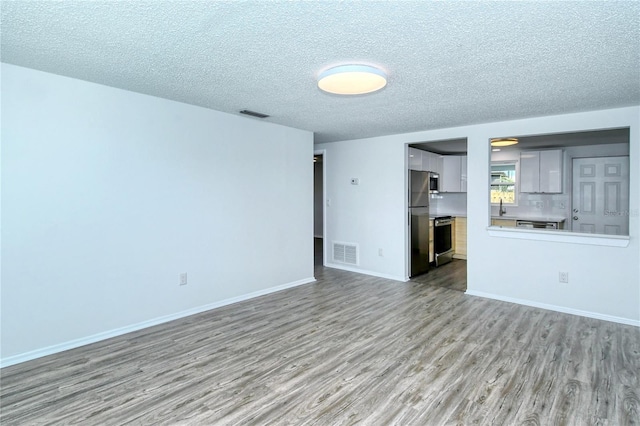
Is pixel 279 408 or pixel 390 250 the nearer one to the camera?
pixel 279 408

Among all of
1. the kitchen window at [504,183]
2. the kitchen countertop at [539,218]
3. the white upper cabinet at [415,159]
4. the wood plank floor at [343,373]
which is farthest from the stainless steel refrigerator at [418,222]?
the kitchen window at [504,183]

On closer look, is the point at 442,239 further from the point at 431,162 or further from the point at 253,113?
the point at 253,113

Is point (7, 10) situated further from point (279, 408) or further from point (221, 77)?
point (279, 408)

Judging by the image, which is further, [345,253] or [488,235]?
[345,253]

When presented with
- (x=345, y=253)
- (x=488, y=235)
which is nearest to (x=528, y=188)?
(x=488, y=235)

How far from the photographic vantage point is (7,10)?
181 cm

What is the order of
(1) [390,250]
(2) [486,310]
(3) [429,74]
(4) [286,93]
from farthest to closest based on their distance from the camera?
(1) [390,250]
(2) [486,310]
(4) [286,93]
(3) [429,74]

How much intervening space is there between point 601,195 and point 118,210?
7.25 metres

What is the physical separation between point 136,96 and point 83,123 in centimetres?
55

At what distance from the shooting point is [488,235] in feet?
14.9

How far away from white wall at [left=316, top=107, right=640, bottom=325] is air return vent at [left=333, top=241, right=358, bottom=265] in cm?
11

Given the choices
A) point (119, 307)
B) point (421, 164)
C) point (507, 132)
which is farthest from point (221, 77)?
point (421, 164)

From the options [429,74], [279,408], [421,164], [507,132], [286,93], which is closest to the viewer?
[279,408]

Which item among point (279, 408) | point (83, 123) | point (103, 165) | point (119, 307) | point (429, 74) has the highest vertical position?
point (429, 74)
